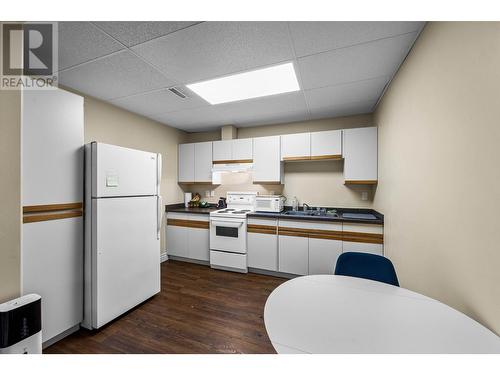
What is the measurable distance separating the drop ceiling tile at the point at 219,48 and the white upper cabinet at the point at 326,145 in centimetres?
161

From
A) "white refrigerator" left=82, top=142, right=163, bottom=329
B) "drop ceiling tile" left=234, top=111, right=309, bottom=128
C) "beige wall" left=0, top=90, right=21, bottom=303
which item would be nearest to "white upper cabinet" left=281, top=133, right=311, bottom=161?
"drop ceiling tile" left=234, top=111, right=309, bottom=128

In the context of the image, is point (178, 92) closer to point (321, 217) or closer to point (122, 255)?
point (122, 255)

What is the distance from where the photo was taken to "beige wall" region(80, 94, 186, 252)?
2670mm

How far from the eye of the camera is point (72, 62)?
189 cm

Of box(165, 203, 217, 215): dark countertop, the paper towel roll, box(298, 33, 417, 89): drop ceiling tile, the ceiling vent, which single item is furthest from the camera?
the paper towel roll

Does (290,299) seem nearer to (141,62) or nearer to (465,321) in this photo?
(465,321)

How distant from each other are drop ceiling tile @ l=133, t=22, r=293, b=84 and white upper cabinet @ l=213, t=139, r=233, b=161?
5.67 feet

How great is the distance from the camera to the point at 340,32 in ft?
5.03

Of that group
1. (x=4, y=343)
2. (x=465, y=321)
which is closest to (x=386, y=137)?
(x=465, y=321)

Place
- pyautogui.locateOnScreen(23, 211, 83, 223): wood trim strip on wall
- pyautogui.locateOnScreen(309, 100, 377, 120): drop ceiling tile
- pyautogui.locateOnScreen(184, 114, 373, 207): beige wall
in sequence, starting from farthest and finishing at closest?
1. pyautogui.locateOnScreen(184, 114, 373, 207): beige wall
2. pyautogui.locateOnScreen(309, 100, 377, 120): drop ceiling tile
3. pyautogui.locateOnScreen(23, 211, 83, 223): wood trim strip on wall

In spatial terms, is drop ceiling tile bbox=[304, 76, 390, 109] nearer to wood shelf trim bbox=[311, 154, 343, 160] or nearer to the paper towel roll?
wood shelf trim bbox=[311, 154, 343, 160]

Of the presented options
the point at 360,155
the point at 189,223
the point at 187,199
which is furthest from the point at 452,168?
the point at 187,199

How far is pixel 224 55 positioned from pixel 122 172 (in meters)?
1.54

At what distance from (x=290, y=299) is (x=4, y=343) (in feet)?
4.79
